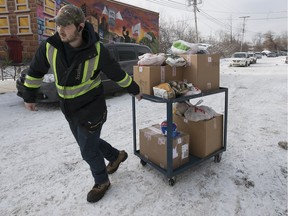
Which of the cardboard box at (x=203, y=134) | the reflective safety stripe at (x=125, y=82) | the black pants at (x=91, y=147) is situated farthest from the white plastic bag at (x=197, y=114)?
the black pants at (x=91, y=147)

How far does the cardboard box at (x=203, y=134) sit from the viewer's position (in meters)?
2.95

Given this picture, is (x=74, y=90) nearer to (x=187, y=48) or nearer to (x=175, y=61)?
(x=175, y=61)

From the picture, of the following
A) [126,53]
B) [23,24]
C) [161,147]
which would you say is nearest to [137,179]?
[161,147]

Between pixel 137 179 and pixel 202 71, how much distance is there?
1457 mm

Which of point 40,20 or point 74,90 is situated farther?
point 40,20

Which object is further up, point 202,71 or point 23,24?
point 23,24

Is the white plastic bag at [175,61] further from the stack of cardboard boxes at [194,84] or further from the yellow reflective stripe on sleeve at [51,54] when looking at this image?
the yellow reflective stripe on sleeve at [51,54]

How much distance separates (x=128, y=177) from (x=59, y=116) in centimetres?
310

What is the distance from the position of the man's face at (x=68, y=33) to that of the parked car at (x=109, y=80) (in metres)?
4.02

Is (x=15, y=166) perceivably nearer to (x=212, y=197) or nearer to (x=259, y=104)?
(x=212, y=197)

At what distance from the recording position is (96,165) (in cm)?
252

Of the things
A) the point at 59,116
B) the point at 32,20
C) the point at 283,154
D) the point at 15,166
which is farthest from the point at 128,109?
the point at 32,20

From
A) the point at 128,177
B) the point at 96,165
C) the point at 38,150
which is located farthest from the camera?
the point at 38,150

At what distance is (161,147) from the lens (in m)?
2.81
